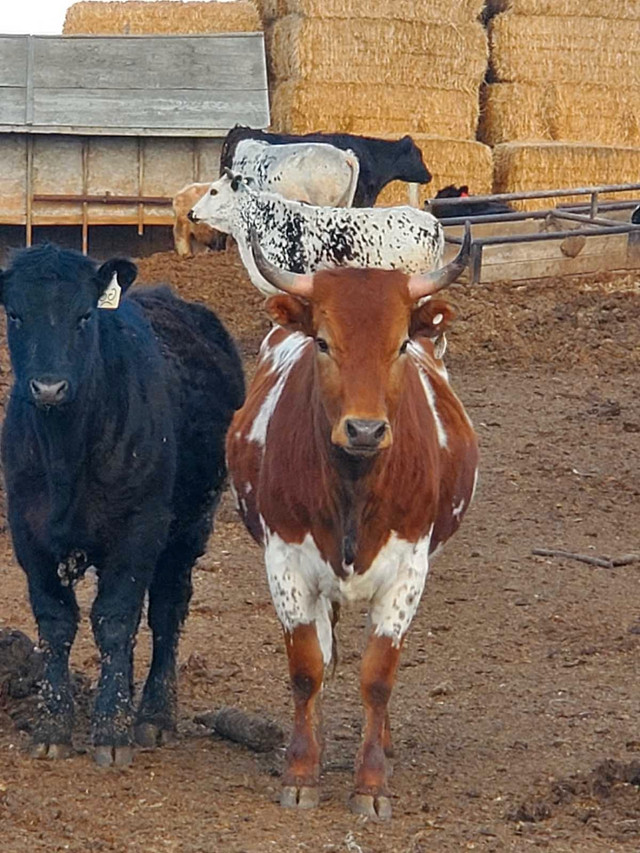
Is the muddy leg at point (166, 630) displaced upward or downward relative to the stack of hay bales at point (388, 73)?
downward

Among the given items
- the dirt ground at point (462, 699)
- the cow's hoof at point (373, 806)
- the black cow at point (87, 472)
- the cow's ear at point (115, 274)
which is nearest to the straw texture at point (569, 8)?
the dirt ground at point (462, 699)

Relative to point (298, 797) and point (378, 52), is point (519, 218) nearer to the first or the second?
point (378, 52)

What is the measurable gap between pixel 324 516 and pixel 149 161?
53.7 feet

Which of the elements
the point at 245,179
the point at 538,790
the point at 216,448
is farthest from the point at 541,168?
the point at 538,790

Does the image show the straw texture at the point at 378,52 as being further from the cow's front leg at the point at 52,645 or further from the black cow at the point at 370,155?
the cow's front leg at the point at 52,645

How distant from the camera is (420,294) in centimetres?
536

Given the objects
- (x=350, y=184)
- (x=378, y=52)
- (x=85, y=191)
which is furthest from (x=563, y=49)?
(x=350, y=184)

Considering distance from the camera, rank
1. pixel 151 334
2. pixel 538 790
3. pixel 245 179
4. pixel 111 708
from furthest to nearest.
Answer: pixel 245 179
pixel 151 334
pixel 111 708
pixel 538 790

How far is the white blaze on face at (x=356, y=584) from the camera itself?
5.39 metres

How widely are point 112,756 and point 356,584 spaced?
1.06 m

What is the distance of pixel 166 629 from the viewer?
20.9ft

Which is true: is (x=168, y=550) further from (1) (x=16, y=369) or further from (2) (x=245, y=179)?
(2) (x=245, y=179)

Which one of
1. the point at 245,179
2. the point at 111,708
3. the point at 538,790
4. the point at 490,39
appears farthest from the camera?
the point at 490,39

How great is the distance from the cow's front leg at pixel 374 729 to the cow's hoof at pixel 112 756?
0.87m
